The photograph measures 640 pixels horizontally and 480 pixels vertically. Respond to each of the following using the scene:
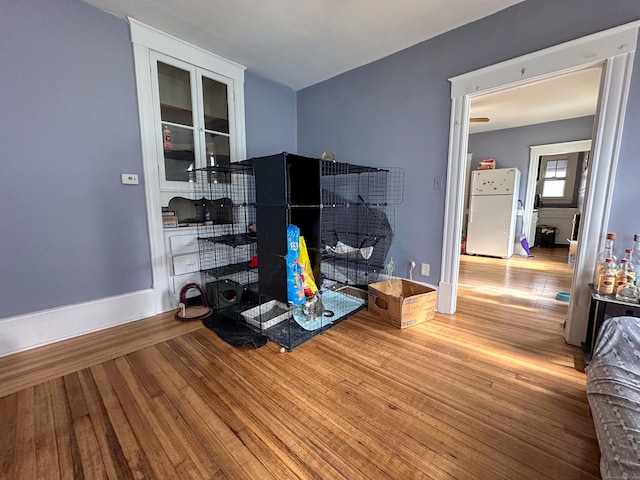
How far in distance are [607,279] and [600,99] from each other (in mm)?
1141

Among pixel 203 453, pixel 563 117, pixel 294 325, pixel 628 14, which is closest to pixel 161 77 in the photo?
pixel 294 325

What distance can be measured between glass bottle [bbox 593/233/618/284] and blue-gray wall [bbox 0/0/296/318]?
3.37 meters

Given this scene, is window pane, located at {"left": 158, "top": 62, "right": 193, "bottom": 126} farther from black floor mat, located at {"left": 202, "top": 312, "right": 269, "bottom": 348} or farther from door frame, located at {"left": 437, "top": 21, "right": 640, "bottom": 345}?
door frame, located at {"left": 437, "top": 21, "right": 640, "bottom": 345}

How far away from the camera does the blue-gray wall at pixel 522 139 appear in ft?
14.6

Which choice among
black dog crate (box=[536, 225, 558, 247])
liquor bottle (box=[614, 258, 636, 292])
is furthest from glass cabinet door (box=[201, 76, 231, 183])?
black dog crate (box=[536, 225, 558, 247])

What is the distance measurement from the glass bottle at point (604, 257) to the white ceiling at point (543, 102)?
70.8 inches

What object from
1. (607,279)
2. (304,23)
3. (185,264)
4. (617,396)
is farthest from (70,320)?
(607,279)

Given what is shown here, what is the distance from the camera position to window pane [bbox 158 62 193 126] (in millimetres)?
2383

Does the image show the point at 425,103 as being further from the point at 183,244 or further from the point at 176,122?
the point at 183,244

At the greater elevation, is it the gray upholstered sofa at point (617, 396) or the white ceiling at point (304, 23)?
the white ceiling at point (304, 23)

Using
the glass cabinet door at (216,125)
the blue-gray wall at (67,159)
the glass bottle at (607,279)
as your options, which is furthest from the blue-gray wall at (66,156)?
the glass bottle at (607,279)

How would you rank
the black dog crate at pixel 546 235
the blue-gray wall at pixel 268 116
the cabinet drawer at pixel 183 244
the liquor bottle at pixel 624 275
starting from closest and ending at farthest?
1. the liquor bottle at pixel 624 275
2. the cabinet drawer at pixel 183 244
3. the blue-gray wall at pixel 268 116
4. the black dog crate at pixel 546 235

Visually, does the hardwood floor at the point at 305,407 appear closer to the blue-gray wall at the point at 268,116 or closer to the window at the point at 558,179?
the blue-gray wall at the point at 268,116

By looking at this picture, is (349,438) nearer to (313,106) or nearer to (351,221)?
(351,221)
